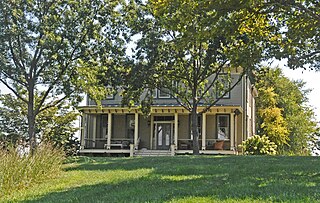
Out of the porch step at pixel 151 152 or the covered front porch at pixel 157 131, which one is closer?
the porch step at pixel 151 152

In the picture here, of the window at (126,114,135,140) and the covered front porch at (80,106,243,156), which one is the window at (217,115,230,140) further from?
the window at (126,114,135,140)

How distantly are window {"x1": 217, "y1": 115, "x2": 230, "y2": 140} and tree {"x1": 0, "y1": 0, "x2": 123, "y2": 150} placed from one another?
9880mm

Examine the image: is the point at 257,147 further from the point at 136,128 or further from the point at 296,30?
the point at 296,30

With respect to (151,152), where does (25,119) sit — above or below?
above

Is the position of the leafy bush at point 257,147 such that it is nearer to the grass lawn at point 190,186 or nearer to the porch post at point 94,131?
the porch post at point 94,131

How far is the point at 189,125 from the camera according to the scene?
3088 centimetres

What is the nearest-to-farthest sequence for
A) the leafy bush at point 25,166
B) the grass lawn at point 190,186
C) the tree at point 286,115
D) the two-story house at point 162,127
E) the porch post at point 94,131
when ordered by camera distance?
the grass lawn at point 190,186, the leafy bush at point 25,166, the two-story house at point 162,127, the porch post at point 94,131, the tree at point 286,115

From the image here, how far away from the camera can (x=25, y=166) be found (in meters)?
10.4

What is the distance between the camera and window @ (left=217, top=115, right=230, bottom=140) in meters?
30.2

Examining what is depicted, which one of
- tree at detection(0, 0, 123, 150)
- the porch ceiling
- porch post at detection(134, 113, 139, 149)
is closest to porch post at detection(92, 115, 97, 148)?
the porch ceiling

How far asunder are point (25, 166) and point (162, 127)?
21.1 m

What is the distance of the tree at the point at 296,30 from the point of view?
10.9m

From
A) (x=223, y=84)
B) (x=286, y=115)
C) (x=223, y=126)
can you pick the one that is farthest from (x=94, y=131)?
(x=286, y=115)

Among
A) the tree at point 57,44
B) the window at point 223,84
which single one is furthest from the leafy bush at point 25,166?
the window at point 223,84
